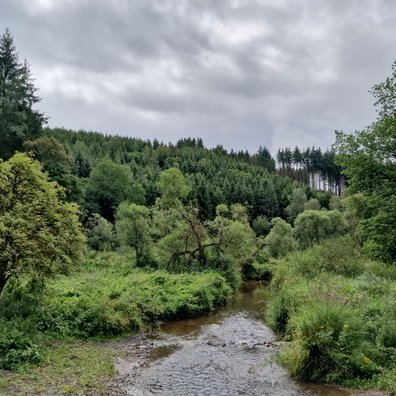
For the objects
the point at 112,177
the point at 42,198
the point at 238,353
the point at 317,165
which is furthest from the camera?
the point at 317,165

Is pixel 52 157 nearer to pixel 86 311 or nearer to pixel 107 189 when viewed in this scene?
pixel 107 189

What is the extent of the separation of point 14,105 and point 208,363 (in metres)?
42.0

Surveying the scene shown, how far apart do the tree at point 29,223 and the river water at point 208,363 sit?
5.01 m

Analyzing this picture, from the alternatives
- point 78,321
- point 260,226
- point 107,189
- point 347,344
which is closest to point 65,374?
point 78,321

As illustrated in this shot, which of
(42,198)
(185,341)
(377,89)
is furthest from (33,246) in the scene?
(377,89)

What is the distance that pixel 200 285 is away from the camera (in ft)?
77.4

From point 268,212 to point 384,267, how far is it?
72583 millimetres

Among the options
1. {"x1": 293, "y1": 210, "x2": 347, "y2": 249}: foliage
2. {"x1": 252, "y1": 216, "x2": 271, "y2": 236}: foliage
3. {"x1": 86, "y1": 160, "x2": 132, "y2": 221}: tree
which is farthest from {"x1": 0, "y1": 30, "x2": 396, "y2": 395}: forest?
{"x1": 252, "y1": 216, "x2": 271, "y2": 236}: foliage

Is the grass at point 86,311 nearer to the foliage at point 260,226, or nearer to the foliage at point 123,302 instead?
the foliage at point 123,302

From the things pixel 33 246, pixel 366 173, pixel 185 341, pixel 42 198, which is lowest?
pixel 185 341

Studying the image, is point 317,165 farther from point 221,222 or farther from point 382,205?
point 382,205

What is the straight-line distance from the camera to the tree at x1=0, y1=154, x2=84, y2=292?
1123 centimetres

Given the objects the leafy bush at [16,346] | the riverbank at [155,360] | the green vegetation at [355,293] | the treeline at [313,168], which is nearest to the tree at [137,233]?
the green vegetation at [355,293]

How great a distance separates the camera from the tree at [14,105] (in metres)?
40.2
